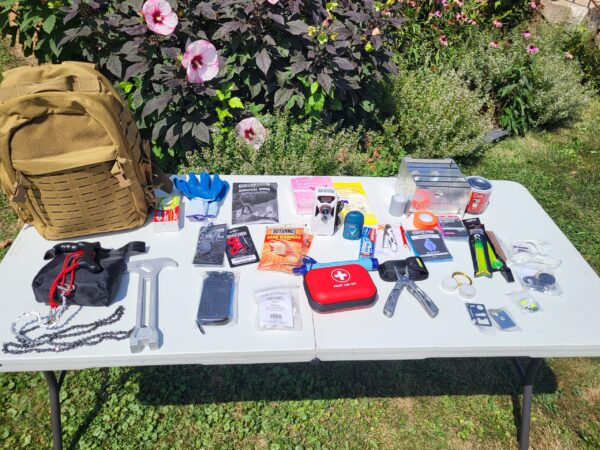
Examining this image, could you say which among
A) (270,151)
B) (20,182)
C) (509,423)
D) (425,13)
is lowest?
(509,423)

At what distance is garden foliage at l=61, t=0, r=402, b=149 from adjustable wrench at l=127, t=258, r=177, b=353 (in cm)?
143

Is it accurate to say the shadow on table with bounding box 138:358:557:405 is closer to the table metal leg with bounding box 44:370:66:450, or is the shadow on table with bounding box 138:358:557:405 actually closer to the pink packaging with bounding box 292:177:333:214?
the table metal leg with bounding box 44:370:66:450

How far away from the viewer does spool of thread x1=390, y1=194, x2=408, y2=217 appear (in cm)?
209

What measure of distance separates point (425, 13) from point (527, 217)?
3.63m

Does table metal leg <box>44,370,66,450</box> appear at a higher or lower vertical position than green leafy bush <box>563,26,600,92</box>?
lower

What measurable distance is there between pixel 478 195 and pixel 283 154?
150 cm

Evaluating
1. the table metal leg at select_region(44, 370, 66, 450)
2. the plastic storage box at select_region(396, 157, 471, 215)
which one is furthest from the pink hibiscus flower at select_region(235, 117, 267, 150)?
the table metal leg at select_region(44, 370, 66, 450)

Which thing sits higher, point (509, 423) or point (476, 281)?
point (476, 281)

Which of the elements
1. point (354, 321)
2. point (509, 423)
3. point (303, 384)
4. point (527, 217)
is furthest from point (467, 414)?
point (354, 321)

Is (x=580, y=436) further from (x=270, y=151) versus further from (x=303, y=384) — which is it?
(x=270, y=151)

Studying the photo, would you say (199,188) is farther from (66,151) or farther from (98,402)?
(98,402)

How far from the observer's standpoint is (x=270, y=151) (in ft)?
10.2

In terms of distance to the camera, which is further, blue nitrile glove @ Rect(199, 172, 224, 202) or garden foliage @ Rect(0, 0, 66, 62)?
garden foliage @ Rect(0, 0, 66, 62)

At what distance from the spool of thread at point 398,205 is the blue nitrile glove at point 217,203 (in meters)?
0.88
